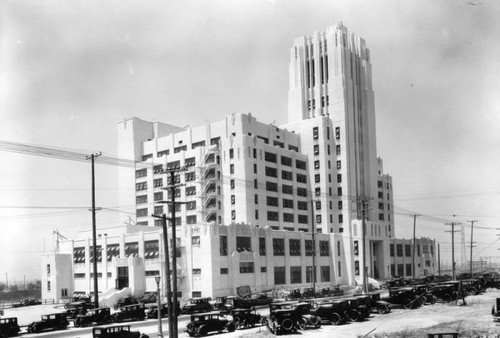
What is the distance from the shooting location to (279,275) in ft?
293

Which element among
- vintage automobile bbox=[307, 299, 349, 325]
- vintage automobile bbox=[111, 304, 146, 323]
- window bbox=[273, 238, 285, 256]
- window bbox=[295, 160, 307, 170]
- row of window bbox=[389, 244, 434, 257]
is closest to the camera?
vintage automobile bbox=[307, 299, 349, 325]

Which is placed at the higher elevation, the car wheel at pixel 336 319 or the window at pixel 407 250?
the car wheel at pixel 336 319

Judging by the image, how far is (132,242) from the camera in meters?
86.6

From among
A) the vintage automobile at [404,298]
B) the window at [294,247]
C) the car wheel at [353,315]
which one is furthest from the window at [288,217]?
the car wheel at [353,315]

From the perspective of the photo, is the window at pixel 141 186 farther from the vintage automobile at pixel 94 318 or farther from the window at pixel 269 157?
the vintage automobile at pixel 94 318

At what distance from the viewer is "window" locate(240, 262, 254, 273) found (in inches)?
3214

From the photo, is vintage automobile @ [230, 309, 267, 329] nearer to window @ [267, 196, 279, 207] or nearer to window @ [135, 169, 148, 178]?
window @ [267, 196, 279, 207]

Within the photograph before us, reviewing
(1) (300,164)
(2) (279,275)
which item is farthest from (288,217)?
(2) (279,275)

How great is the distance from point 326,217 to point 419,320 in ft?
220

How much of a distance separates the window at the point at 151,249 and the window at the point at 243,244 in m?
12.3

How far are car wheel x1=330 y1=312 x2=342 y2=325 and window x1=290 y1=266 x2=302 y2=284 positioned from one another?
49969mm

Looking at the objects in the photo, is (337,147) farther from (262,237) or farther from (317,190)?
(262,237)

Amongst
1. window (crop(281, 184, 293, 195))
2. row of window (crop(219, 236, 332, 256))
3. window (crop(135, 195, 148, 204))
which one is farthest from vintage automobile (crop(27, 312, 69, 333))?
window (crop(135, 195, 148, 204))

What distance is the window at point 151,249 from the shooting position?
82188mm
